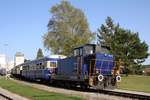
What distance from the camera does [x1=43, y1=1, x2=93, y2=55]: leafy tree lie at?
7566cm

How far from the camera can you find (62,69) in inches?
1556

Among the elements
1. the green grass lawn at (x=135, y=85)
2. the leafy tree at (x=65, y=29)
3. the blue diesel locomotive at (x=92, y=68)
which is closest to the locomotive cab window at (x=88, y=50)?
the blue diesel locomotive at (x=92, y=68)

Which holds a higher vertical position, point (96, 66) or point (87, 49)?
point (87, 49)

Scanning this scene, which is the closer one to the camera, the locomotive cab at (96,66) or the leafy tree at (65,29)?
the locomotive cab at (96,66)

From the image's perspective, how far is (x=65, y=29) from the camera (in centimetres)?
7612

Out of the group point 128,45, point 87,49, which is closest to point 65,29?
point 128,45

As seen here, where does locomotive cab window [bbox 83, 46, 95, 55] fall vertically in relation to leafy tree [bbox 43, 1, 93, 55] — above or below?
below

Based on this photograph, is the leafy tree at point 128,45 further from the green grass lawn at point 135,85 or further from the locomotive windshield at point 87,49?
the locomotive windshield at point 87,49

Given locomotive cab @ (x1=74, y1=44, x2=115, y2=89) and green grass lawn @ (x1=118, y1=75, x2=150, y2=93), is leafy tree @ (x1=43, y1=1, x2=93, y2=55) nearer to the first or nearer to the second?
green grass lawn @ (x1=118, y1=75, x2=150, y2=93)

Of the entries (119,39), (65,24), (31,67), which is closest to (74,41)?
(65,24)

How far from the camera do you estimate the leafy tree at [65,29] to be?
75.7 meters

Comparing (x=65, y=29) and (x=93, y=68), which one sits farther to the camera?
(x=65, y=29)

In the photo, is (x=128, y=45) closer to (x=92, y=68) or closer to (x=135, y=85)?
(x=135, y=85)

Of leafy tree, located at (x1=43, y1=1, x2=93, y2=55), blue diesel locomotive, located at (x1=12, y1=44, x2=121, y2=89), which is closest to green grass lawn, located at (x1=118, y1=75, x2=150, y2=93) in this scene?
blue diesel locomotive, located at (x1=12, y1=44, x2=121, y2=89)
